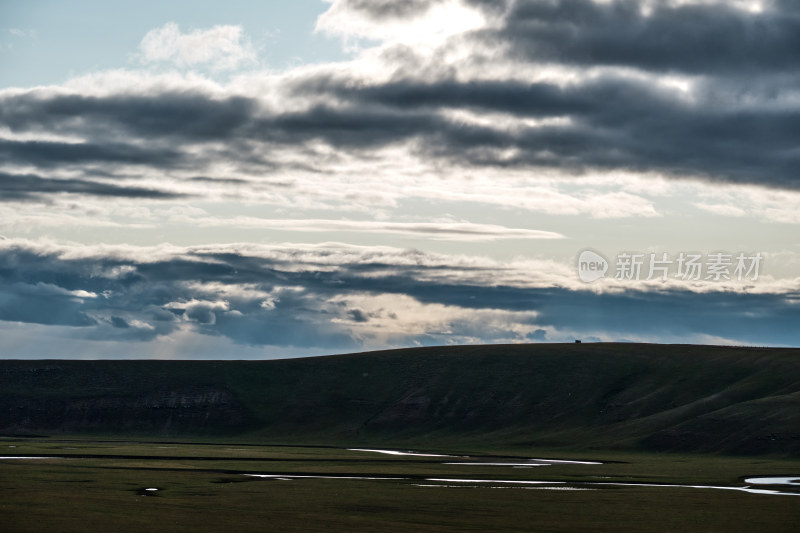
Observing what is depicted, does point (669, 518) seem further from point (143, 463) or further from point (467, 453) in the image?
point (467, 453)

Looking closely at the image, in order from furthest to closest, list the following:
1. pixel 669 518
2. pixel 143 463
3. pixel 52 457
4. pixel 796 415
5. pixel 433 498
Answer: pixel 796 415 < pixel 52 457 < pixel 143 463 < pixel 433 498 < pixel 669 518

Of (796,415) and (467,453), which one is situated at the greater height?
(796,415)

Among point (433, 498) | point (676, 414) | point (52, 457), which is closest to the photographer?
point (433, 498)

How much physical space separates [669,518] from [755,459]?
86.8 metres

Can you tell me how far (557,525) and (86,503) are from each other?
33154 millimetres

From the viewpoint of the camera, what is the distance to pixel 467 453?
17500 cm

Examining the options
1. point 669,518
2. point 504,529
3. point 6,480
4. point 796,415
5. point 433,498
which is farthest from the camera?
point 796,415

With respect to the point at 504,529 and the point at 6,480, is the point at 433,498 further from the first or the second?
the point at 6,480

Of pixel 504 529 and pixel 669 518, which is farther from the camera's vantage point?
pixel 669 518

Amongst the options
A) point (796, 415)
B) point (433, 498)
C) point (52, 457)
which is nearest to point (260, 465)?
point (52, 457)

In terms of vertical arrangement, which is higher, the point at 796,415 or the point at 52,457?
the point at 796,415

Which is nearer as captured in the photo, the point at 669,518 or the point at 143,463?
the point at 669,518

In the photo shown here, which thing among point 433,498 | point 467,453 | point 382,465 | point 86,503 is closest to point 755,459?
point 467,453

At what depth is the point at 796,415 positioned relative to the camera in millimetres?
169125
